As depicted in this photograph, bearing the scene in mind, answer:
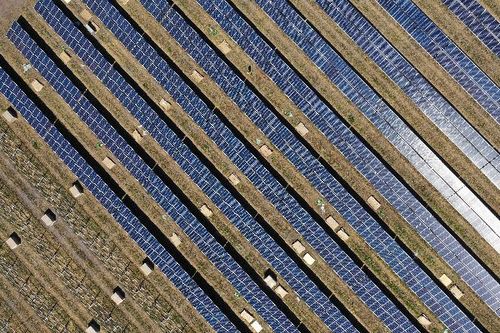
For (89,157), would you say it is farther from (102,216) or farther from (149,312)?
(149,312)

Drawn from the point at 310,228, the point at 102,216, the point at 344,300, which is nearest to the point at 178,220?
the point at 102,216

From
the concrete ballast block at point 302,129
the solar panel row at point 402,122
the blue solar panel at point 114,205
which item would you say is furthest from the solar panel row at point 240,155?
the blue solar panel at point 114,205

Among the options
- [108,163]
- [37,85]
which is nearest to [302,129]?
[108,163]

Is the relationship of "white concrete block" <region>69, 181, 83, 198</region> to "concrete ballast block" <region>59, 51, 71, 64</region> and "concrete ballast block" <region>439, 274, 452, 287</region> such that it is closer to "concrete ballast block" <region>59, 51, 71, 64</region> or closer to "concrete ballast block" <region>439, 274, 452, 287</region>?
"concrete ballast block" <region>59, 51, 71, 64</region>

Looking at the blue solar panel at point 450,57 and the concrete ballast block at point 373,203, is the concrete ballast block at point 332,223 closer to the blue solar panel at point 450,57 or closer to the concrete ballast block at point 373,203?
the concrete ballast block at point 373,203

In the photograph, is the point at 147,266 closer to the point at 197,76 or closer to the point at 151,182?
the point at 151,182

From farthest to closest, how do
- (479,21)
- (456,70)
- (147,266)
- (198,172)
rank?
(147,266) → (198,172) → (456,70) → (479,21)
